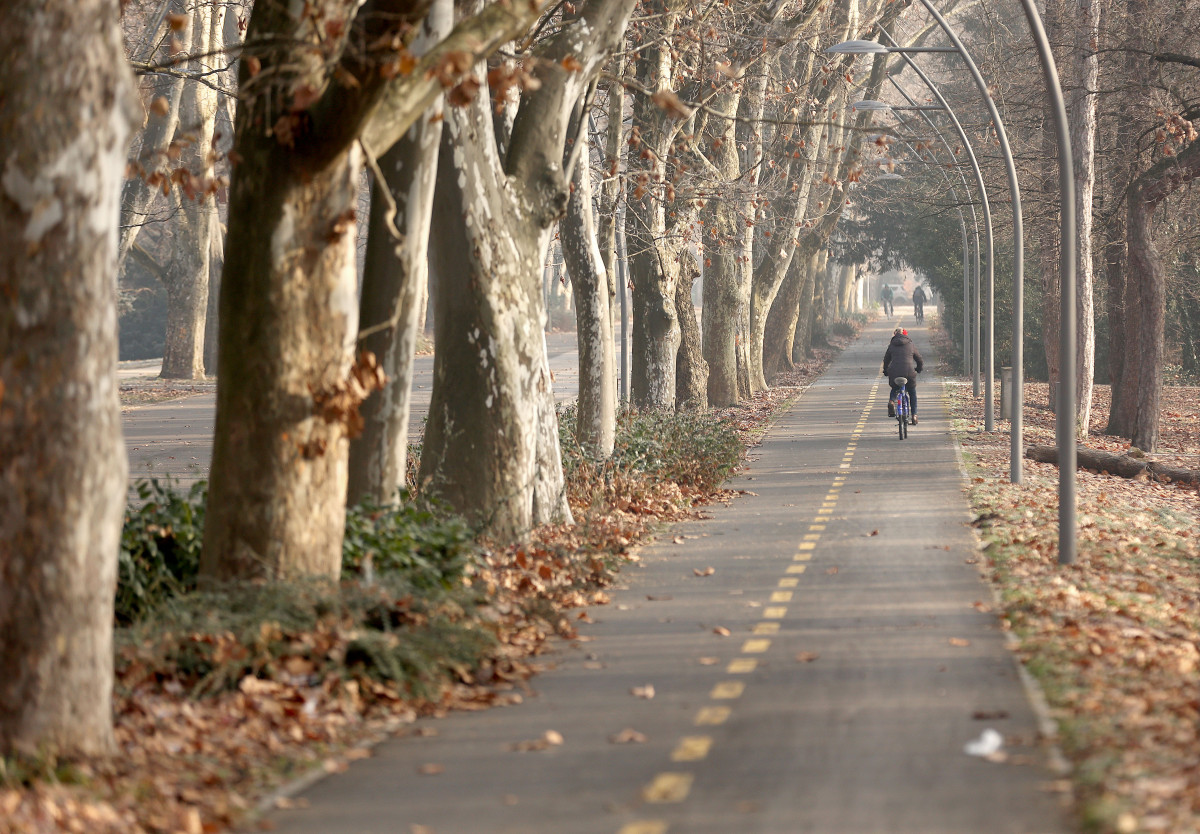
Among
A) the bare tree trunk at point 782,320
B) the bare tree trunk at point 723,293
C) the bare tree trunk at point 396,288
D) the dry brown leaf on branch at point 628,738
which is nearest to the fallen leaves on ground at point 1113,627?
the dry brown leaf on branch at point 628,738

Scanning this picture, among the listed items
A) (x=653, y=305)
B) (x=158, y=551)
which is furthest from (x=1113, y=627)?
(x=653, y=305)

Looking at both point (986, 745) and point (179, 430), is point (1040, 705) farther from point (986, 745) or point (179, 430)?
point (179, 430)

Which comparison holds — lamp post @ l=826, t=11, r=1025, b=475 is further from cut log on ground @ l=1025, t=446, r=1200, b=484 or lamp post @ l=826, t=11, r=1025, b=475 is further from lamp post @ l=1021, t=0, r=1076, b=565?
lamp post @ l=1021, t=0, r=1076, b=565

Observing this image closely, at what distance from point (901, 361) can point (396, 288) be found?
55.5 feet

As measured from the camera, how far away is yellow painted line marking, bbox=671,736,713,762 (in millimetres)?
6430

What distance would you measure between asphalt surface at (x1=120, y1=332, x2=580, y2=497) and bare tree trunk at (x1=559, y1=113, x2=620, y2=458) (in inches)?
55.6

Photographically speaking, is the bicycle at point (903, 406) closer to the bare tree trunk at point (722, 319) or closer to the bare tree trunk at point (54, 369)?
the bare tree trunk at point (722, 319)

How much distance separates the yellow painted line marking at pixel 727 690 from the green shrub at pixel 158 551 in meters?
3.09

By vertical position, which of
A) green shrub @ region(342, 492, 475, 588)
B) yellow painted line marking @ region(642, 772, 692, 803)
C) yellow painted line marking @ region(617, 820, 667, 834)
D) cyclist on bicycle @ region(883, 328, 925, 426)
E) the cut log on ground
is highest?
cyclist on bicycle @ region(883, 328, 925, 426)

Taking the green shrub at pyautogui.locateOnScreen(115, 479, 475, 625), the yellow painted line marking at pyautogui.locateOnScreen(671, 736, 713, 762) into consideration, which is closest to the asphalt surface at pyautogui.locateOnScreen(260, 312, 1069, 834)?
the yellow painted line marking at pyautogui.locateOnScreen(671, 736, 713, 762)

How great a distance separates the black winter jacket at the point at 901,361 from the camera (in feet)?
85.4

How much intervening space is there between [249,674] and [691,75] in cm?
1834

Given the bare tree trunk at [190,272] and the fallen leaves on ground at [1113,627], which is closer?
the fallen leaves on ground at [1113,627]

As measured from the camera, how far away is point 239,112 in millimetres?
8469
